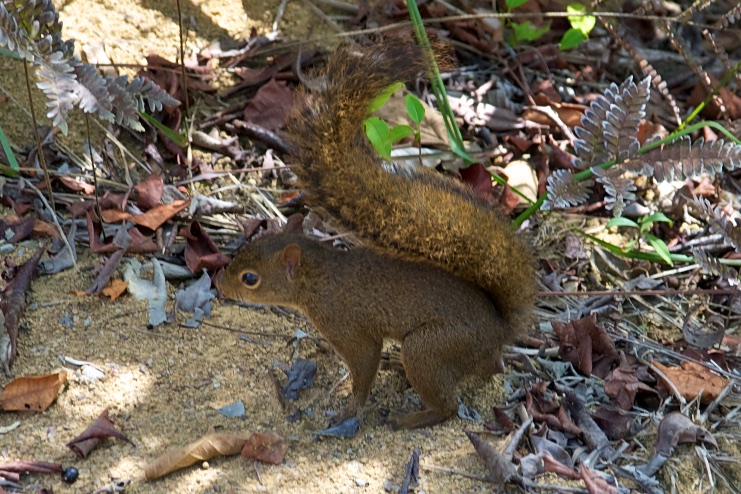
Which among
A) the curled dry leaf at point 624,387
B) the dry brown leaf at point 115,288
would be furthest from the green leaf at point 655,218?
the dry brown leaf at point 115,288

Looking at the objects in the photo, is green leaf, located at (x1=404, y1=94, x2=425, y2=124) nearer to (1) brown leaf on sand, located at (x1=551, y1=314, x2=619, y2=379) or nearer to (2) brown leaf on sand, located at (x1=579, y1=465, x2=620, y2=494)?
(1) brown leaf on sand, located at (x1=551, y1=314, x2=619, y2=379)

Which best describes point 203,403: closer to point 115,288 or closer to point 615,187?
point 115,288

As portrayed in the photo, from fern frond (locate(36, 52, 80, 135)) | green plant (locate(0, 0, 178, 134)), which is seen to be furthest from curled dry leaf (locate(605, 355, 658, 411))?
fern frond (locate(36, 52, 80, 135))

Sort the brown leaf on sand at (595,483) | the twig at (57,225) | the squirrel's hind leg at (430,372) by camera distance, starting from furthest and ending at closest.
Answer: the twig at (57,225) → the squirrel's hind leg at (430,372) → the brown leaf on sand at (595,483)

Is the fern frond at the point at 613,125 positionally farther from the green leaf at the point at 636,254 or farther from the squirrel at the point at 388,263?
the squirrel at the point at 388,263

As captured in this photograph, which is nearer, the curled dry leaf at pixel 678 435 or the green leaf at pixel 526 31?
the curled dry leaf at pixel 678 435

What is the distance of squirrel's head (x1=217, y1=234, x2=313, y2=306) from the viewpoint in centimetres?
375

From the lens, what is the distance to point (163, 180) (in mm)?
4852

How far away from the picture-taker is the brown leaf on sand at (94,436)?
→ 3.25m

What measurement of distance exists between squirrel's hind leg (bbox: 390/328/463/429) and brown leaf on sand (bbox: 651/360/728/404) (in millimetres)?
983

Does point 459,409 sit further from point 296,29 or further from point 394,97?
point 296,29

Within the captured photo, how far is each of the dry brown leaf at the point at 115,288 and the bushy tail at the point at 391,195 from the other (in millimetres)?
1174

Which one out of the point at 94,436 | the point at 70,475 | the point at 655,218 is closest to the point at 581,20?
the point at 655,218

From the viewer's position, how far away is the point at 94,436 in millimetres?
3289
